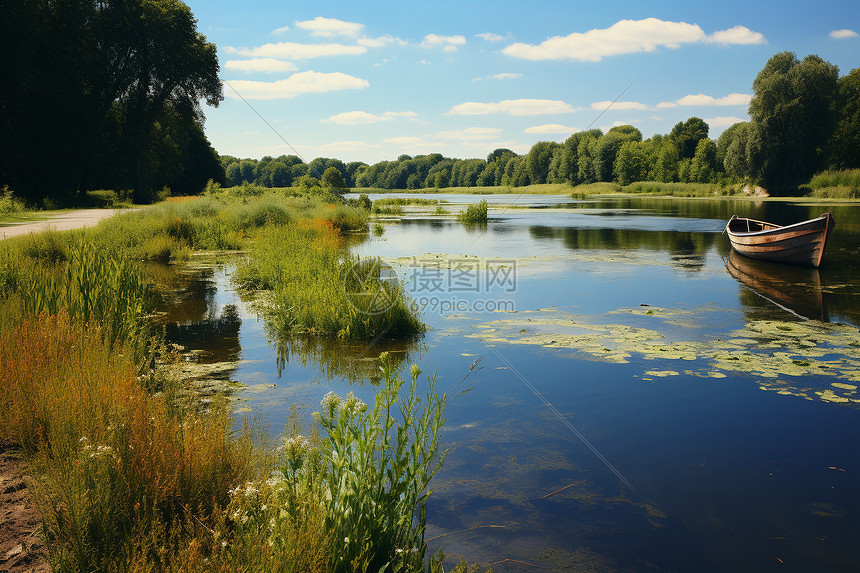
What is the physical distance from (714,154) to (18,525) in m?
94.5

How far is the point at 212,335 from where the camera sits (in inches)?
384

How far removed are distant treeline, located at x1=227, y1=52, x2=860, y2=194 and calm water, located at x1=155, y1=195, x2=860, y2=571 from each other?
3.09m

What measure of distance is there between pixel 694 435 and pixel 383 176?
536 feet

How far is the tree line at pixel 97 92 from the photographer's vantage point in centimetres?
2856

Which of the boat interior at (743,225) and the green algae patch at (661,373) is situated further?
the boat interior at (743,225)

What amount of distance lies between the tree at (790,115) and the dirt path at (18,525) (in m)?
63.0

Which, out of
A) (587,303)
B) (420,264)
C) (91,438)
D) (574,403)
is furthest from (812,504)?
(420,264)

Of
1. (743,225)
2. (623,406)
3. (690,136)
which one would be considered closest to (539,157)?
(690,136)

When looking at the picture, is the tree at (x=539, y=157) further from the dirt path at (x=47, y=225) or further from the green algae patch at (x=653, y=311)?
the green algae patch at (x=653, y=311)

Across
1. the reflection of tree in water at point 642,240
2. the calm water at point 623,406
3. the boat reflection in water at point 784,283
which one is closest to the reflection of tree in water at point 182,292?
the calm water at point 623,406

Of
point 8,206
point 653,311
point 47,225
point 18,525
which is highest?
point 8,206

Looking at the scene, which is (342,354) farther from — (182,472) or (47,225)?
(47,225)

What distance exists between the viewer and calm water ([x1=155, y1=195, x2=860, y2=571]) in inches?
166

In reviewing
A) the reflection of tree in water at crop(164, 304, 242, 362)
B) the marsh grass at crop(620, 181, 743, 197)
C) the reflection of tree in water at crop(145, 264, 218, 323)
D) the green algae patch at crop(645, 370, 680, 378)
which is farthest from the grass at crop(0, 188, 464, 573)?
the marsh grass at crop(620, 181, 743, 197)
